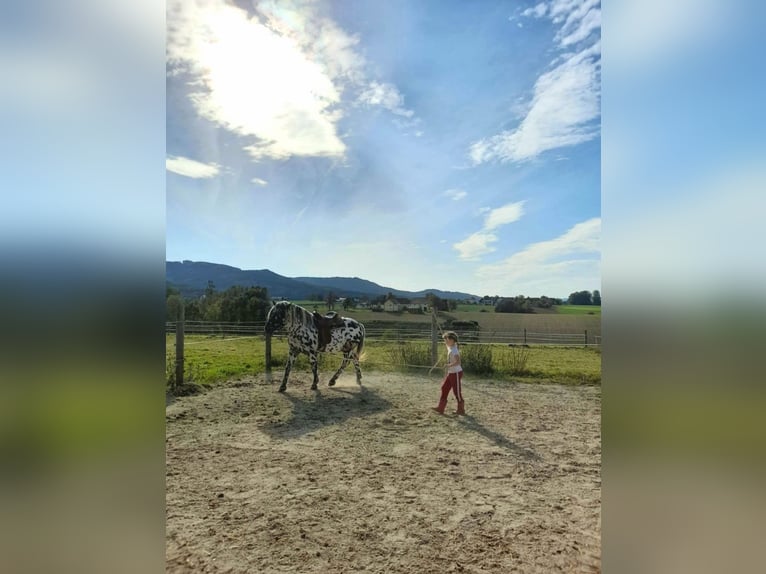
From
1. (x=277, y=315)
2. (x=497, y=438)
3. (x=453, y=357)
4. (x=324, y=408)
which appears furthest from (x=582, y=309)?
(x=277, y=315)

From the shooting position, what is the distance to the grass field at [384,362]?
375 inches

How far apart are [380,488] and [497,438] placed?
213 centimetres

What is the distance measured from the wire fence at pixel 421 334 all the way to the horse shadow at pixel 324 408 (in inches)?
118

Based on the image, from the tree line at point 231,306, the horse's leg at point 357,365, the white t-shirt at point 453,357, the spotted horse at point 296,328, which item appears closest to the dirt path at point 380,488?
the white t-shirt at point 453,357

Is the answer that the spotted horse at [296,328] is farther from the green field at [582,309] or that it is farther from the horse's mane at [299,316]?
Answer: the green field at [582,309]

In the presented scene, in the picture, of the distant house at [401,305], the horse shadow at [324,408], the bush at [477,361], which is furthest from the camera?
the distant house at [401,305]

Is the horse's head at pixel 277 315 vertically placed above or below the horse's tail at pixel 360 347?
above

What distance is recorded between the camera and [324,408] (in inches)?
263

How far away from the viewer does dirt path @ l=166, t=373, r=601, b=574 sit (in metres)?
2.67

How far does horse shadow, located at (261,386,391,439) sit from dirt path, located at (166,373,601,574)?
0.15 ft

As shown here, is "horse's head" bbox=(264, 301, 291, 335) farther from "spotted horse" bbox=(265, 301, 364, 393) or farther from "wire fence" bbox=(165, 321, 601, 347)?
"wire fence" bbox=(165, 321, 601, 347)

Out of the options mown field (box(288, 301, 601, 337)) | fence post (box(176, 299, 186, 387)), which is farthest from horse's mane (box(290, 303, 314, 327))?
mown field (box(288, 301, 601, 337))
